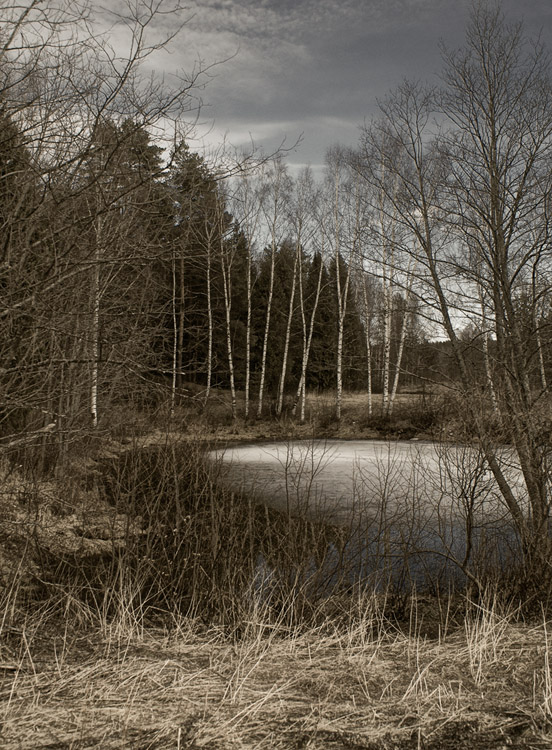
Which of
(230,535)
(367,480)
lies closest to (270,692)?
(230,535)

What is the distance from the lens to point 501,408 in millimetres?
6566

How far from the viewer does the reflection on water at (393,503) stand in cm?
554

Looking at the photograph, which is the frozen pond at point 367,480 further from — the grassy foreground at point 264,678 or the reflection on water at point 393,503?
the grassy foreground at point 264,678

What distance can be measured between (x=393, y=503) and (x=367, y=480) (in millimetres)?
848

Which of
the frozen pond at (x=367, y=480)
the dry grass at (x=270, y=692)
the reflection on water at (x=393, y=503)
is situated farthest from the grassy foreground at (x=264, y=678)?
the frozen pond at (x=367, y=480)

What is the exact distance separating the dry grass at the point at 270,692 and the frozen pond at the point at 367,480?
129cm

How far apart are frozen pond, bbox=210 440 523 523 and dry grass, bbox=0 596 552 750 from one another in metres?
1.29

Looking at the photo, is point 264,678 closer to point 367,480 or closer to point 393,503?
point 393,503

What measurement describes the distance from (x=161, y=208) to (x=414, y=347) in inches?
177

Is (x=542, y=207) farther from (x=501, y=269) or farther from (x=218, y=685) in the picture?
(x=218, y=685)

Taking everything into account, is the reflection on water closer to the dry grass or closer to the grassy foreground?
the grassy foreground

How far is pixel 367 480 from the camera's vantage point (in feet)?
33.2

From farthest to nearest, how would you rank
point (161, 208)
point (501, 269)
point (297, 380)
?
point (297, 380), point (501, 269), point (161, 208)

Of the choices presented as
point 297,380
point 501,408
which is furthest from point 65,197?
point 297,380
